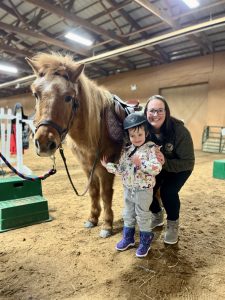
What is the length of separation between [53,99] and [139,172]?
774mm

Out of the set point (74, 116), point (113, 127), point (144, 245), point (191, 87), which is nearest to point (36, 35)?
point (191, 87)

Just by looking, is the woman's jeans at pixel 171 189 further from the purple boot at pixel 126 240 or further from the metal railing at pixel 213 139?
the metal railing at pixel 213 139

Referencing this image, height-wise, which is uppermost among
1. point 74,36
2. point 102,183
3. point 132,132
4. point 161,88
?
point 74,36

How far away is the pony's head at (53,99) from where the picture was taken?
4.60ft

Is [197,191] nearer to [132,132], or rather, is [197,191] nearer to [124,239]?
[124,239]

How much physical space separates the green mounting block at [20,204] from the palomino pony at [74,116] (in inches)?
21.0

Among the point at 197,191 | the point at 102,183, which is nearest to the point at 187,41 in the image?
the point at 197,191

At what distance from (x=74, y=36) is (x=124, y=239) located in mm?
7323

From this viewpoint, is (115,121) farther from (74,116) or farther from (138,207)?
(138,207)

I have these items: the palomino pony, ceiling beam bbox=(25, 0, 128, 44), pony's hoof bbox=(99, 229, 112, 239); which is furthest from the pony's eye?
ceiling beam bbox=(25, 0, 128, 44)

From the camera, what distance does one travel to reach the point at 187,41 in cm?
872

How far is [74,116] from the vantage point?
1661 millimetres

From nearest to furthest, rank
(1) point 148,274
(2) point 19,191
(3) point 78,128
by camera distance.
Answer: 1. (1) point 148,274
2. (3) point 78,128
3. (2) point 19,191

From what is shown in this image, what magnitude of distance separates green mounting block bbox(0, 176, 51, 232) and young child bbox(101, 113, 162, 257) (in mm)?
1006
